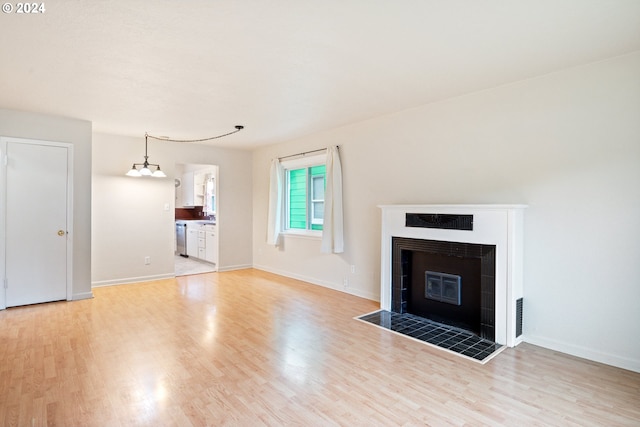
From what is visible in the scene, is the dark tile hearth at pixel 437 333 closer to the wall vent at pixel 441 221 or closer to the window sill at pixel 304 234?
the wall vent at pixel 441 221

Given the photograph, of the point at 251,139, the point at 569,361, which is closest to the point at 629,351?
the point at 569,361

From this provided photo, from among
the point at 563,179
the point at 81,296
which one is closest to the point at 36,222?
the point at 81,296

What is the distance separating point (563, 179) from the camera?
9.86 feet

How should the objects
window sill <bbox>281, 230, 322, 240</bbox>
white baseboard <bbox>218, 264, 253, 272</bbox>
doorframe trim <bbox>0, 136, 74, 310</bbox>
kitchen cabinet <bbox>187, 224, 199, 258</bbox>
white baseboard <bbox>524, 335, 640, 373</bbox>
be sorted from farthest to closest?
kitchen cabinet <bbox>187, 224, 199, 258</bbox>, white baseboard <bbox>218, 264, 253, 272</bbox>, window sill <bbox>281, 230, 322, 240</bbox>, doorframe trim <bbox>0, 136, 74, 310</bbox>, white baseboard <bbox>524, 335, 640, 373</bbox>

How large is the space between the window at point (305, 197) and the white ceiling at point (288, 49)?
185 cm

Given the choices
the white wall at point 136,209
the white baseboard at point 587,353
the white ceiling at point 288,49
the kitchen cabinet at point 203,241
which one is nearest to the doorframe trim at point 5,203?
the white ceiling at point 288,49

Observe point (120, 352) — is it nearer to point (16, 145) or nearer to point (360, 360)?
point (360, 360)

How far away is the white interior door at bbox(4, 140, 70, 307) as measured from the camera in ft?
13.9

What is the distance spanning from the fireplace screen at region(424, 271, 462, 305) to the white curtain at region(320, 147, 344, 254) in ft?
4.93

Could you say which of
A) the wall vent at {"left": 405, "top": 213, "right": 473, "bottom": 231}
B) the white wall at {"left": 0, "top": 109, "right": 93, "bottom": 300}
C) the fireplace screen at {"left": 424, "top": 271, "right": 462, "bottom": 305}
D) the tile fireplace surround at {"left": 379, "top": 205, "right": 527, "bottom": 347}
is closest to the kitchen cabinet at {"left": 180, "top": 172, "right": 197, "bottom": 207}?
the white wall at {"left": 0, "top": 109, "right": 93, "bottom": 300}

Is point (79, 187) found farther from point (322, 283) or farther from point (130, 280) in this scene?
point (322, 283)

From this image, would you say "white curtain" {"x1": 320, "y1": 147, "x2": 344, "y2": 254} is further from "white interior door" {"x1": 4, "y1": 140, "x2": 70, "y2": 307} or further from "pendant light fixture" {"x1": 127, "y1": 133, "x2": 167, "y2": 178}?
"white interior door" {"x1": 4, "y1": 140, "x2": 70, "y2": 307}

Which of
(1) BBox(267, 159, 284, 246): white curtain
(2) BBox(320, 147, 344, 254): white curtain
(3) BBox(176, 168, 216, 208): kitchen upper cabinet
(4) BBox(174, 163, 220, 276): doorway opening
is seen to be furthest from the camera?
(3) BBox(176, 168, 216, 208): kitchen upper cabinet

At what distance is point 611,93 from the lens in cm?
276
